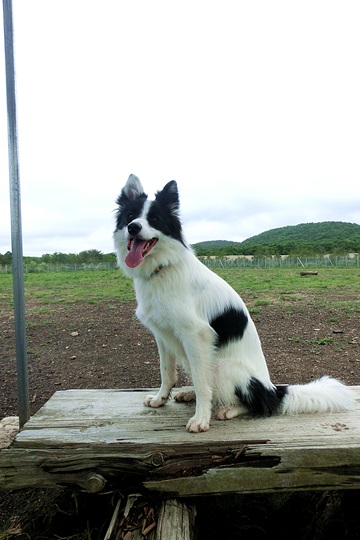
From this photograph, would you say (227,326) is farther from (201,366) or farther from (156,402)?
(156,402)

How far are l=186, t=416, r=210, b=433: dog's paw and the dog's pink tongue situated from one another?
45.7 inches

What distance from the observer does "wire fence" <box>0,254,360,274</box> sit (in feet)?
113

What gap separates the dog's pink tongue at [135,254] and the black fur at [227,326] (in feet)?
2.35

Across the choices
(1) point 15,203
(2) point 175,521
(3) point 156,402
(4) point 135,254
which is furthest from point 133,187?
(2) point 175,521

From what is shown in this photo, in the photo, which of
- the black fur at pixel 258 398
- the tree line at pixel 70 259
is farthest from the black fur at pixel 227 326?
the tree line at pixel 70 259

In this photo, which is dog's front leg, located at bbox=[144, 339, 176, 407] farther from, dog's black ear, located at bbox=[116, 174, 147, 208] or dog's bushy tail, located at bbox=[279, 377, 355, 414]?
dog's black ear, located at bbox=[116, 174, 147, 208]

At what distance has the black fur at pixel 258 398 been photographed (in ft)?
8.63

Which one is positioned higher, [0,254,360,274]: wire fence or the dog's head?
the dog's head

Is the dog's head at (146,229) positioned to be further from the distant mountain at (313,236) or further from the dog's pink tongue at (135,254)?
the distant mountain at (313,236)

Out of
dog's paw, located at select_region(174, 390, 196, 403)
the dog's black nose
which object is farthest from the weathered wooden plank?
the dog's black nose

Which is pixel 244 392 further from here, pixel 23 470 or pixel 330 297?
pixel 330 297

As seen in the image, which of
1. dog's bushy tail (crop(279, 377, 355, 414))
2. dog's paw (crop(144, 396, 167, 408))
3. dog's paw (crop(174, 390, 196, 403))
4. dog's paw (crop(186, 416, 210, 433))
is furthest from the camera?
dog's paw (crop(174, 390, 196, 403))

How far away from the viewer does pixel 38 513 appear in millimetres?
2691

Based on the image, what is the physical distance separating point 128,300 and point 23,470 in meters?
10.8
